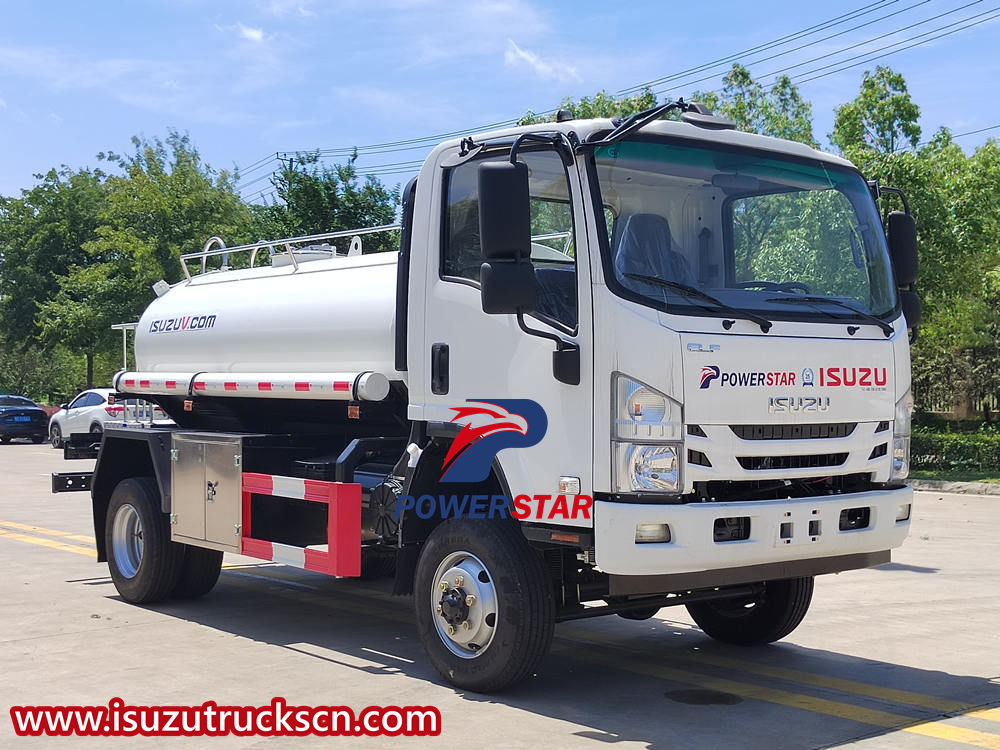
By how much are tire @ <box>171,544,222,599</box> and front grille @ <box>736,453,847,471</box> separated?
16.7 feet

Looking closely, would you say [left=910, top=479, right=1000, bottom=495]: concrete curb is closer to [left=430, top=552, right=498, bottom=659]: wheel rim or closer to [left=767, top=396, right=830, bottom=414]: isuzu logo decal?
[left=767, top=396, right=830, bottom=414]: isuzu logo decal

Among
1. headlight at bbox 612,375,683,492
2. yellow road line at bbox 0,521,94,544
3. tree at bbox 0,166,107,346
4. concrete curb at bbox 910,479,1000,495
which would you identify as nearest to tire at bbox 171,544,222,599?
yellow road line at bbox 0,521,94,544

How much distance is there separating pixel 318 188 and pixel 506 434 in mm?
15537

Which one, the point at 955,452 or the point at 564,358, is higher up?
the point at 564,358

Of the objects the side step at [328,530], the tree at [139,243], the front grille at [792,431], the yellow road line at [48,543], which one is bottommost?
the yellow road line at [48,543]

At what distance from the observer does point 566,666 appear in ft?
24.0

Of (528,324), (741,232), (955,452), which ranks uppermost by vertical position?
(741,232)

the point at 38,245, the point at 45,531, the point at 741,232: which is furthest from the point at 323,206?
the point at 38,245

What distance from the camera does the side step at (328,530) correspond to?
7320 mm

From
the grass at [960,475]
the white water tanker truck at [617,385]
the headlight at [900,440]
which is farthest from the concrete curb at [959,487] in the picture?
the white water tanker truck at [617,385]

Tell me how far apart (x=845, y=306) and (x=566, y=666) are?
2.74 meters

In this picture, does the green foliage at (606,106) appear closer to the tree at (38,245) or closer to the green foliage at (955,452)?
the green foliage at (955,452)

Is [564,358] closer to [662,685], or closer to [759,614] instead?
[662,685]

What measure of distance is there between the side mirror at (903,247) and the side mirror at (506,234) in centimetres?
260
